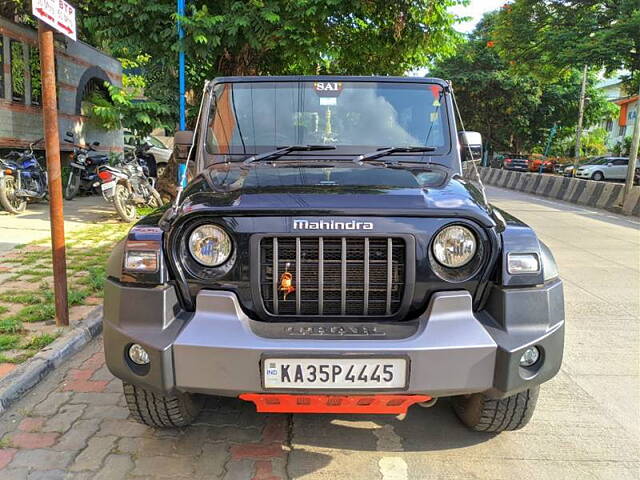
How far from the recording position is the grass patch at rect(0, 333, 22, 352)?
3979 millimetres

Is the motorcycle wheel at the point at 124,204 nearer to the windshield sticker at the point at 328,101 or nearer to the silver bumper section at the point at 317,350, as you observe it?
the windshield sticker at the point at 328,101

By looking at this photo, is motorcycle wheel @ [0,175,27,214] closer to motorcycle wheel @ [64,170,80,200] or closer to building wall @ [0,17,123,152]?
Result: building wall @ [0,17,123,152]

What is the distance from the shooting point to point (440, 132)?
3803 mm

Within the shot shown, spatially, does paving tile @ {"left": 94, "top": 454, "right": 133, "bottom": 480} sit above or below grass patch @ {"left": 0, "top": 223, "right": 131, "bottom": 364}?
below

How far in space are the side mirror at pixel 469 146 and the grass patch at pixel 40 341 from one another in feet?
10.9

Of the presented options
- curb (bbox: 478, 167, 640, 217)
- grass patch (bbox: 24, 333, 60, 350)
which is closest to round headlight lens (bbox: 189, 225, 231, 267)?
grass patch (bbox: 24, 333, 60, 350)

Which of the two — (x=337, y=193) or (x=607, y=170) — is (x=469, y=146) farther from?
(x=607, y=170)

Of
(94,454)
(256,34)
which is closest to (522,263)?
(94,454)

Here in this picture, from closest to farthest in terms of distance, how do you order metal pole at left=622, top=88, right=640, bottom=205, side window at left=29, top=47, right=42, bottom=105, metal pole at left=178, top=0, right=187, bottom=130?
metal pole at left=178, top=0, right=187, bottom=130 < side window at left=29, top=47, right=42, bottom=105 < metal pole at left=622, top=88, right=640, bottom=205

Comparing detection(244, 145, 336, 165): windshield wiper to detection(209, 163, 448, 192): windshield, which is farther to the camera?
detection(244, 145, 336, 165): windshield wiper

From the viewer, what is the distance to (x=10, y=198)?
31.2 feet

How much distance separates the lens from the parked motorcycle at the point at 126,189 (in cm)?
927

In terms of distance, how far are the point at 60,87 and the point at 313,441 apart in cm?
1260

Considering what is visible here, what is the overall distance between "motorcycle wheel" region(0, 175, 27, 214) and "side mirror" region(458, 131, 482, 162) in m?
8.19
